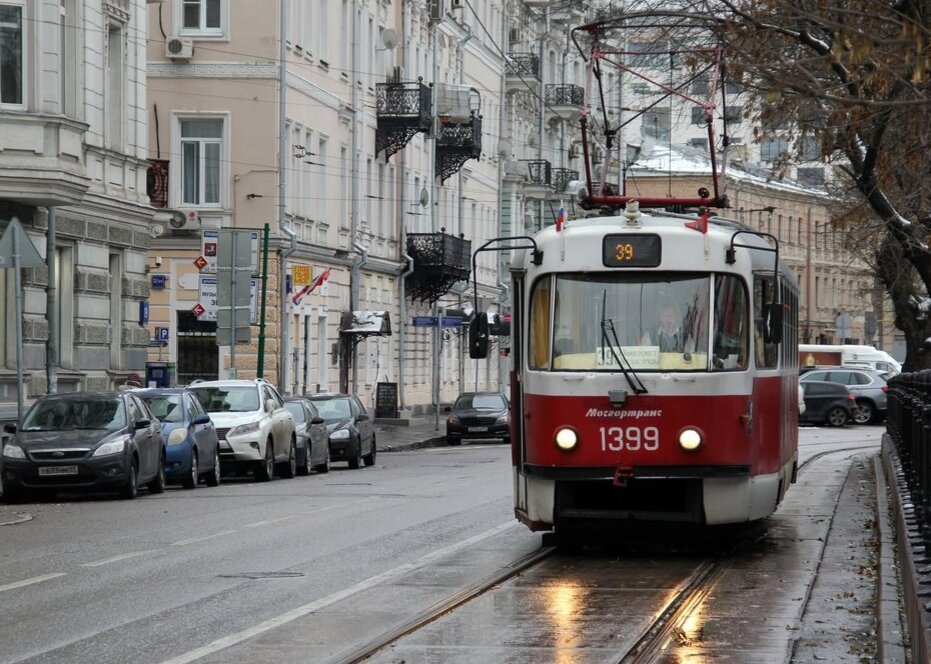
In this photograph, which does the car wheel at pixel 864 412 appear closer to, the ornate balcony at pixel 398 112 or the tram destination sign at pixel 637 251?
the ornate balcony at pixel 398 112

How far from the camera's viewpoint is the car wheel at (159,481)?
26312mm

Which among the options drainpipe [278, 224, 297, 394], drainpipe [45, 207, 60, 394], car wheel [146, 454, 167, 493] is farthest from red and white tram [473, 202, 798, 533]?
drainpipe [278, 224, 297, 394]

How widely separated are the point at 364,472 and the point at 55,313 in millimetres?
5882

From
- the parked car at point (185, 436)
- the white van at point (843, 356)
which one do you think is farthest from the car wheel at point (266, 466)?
the white van at point (843, 356)

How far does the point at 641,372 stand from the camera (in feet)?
51.3

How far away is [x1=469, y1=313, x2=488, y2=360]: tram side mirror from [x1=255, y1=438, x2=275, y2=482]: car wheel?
13658 mm

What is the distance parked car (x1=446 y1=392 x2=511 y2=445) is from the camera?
4906 cm

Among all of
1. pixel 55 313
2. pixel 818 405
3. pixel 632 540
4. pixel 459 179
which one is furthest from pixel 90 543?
pixel 459 179

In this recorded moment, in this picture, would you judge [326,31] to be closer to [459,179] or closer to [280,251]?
[280,251]

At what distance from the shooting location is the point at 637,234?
16.0 m

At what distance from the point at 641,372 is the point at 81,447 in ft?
34.9

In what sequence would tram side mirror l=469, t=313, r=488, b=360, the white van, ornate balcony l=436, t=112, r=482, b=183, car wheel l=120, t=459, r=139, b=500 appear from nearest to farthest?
tram side mirror l=469, t=313, r=488, b=360
car wheel l=120, t=459, r=139, b=500
ornate balcony l=436, t=112, r=482, b=183
the white van

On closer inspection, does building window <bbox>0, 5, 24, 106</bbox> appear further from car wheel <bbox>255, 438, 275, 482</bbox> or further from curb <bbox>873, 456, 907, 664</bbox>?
curb <bbox>873, 456, 907, 664</bbox>

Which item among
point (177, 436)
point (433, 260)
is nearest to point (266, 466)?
point (177, 436)
